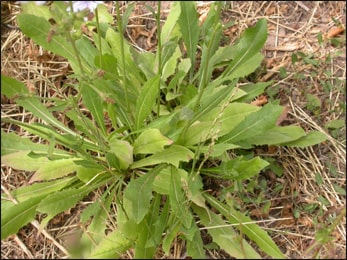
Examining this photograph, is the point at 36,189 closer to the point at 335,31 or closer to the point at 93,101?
the point at 93,101

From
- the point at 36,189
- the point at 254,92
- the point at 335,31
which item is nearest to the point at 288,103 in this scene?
the point at 254,92

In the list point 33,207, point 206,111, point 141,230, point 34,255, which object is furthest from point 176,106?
point 34,255

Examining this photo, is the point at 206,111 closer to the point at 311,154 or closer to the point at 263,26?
the point at 263,26

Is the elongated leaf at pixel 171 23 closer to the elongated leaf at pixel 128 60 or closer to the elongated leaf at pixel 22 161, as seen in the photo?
the elongated leaf at pixel 128 60

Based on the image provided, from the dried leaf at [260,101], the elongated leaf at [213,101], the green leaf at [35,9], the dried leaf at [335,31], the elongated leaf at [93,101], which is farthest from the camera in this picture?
the dried leaf at [335,31]

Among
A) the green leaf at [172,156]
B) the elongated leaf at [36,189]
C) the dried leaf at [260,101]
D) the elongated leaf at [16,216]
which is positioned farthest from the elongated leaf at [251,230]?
the elongated leaf at [16,216]

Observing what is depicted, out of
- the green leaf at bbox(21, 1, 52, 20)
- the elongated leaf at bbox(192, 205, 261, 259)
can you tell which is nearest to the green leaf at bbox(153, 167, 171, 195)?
the elongated leaf at bbox(192, 205, 261, 259)

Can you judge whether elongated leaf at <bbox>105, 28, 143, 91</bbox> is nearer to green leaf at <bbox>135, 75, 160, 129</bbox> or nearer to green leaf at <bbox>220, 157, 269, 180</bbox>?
green leaf at <bbox>135, 75, 160, 129</bbox>
